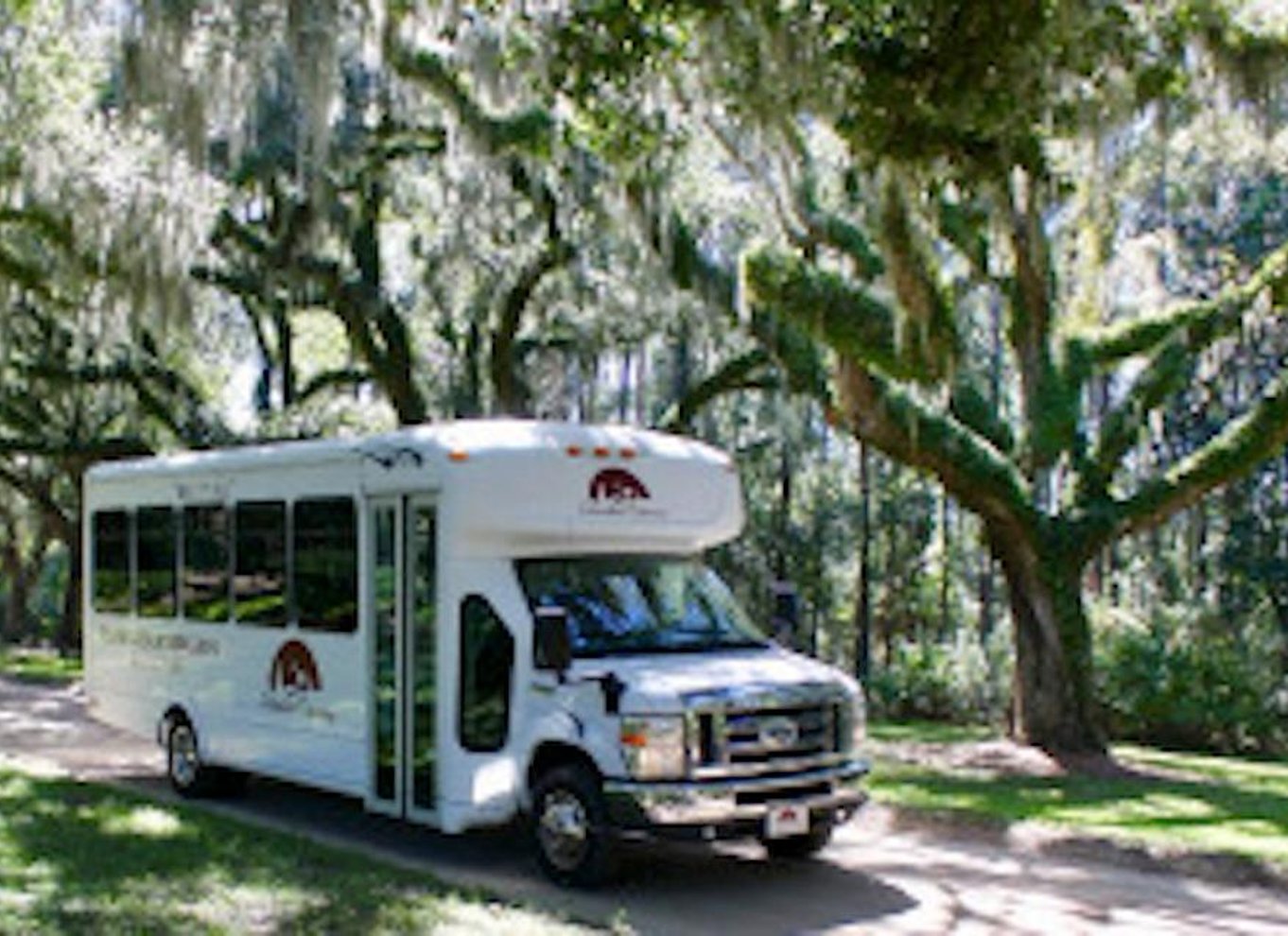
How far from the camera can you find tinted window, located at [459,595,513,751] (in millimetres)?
10008

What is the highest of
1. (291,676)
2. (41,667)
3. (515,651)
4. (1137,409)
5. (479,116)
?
(479,116)

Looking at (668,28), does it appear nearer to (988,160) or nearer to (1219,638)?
(988,160)

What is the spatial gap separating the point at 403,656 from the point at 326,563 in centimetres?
129

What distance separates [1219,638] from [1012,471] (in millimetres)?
9874

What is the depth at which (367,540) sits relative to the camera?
11.1 metres

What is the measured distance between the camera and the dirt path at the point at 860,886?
8.90 metres

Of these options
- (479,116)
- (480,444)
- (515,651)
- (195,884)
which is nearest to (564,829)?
(515,651)

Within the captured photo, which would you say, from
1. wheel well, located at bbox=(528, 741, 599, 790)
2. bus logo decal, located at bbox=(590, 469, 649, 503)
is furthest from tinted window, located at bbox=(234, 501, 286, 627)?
wheel well, located at bbox=(528, 741, 599, 790)

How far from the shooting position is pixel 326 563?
1158 centimetres

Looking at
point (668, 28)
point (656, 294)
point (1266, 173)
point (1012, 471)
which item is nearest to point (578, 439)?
point (668, 28)

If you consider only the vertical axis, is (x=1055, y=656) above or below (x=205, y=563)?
below

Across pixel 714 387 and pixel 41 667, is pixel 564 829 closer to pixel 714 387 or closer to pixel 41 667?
pixel 714 387

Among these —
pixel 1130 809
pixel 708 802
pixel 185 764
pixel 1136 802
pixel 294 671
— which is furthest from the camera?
pixel 185 764

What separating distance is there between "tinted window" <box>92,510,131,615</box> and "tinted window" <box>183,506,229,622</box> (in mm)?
1378
